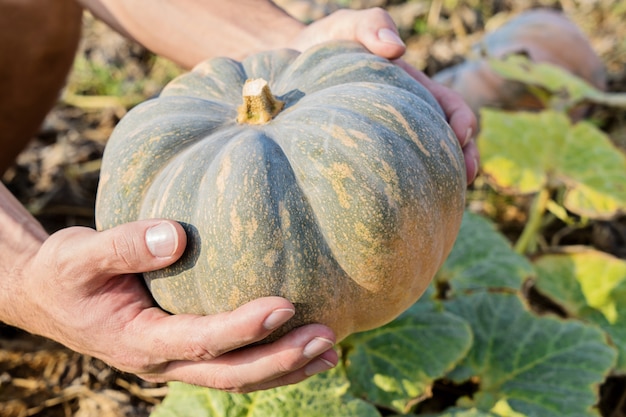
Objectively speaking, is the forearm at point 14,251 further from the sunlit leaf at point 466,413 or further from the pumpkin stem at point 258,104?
the sunlit leaf at point 466,413

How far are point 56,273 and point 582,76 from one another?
11.5ft

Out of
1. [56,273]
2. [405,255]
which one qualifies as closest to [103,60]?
[56,273]

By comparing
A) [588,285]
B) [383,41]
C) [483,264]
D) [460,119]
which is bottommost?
[588,285]

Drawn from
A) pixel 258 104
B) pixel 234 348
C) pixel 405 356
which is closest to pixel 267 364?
pixel 234 348

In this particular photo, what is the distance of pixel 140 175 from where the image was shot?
160 cm

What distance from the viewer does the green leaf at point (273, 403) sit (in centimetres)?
193

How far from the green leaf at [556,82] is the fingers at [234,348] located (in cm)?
216

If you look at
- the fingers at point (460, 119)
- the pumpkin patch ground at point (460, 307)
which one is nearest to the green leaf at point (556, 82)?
the pumpkin patch ground at point (460, 307)

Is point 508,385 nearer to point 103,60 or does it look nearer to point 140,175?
point 140,175

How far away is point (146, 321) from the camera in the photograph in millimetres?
1585

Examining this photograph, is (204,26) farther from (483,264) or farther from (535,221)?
(535,221)

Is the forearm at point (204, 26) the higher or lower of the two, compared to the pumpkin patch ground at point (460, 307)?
higher

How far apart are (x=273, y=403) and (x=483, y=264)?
3.63 ft

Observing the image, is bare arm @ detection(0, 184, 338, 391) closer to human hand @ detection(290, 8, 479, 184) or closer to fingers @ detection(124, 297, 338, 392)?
fingers @ detection(124, 297, 338, 392)
